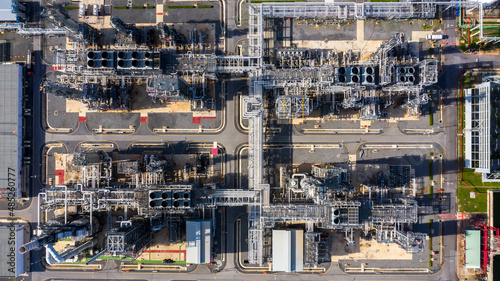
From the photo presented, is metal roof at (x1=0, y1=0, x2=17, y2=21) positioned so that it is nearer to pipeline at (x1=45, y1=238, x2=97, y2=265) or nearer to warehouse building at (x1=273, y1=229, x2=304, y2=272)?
pipeline at (x1=45, y1=238, x2=97, y2=265)

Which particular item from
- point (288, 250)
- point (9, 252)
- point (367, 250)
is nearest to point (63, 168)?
point (9, 252)

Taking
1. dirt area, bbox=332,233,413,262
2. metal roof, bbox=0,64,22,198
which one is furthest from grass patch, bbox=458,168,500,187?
Result: metal roof, bbox=0,64,22,198

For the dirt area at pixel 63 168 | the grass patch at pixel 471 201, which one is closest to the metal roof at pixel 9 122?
the dirt area at pixel 63 168

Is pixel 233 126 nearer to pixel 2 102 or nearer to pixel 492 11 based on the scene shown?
pixel 2 102

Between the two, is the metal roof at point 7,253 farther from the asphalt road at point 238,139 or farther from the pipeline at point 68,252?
the pipeline at point 68,252

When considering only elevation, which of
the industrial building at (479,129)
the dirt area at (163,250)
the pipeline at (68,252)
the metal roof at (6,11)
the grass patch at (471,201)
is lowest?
the dirt area at (163,250)

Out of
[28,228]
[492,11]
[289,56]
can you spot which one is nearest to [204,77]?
[289,56]

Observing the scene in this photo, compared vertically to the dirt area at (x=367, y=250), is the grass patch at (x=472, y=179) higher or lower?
higher
